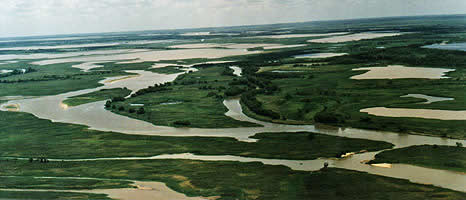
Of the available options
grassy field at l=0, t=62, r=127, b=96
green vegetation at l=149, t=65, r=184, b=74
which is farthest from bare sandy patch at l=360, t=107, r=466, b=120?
green vegetation at l=149, t=65, r=184, b=74

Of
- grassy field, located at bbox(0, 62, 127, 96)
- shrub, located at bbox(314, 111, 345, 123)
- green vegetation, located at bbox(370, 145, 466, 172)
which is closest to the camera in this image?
green vegetation, located at bbox(370, 145, 466, 172)

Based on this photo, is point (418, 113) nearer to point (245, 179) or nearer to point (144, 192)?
point (245, 179)

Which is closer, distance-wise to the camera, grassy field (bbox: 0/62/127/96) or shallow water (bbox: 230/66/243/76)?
grassy field (bbox: 0/62/127/96)

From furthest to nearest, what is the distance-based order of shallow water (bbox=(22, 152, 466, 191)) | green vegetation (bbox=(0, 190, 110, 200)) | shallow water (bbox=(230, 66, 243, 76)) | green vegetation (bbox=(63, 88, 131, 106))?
1. shallow water (bbox=(230, 66, 243, 76))
2. green vegetation (bbox=(63, 88, 131, 106))
3. shallow water (bbox=(22, 152, 466, 191))
4. green vegetation (bbox=(0, 190, 110, 200))

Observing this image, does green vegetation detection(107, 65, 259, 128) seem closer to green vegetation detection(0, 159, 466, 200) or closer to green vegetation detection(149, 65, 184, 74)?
green vegetation detection(0, 159, 466, 200)

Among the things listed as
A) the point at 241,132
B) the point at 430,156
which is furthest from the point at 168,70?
the point at 430,156

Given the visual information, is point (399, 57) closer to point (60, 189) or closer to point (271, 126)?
point (271, 126)

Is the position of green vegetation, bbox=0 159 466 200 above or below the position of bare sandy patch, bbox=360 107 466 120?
below
